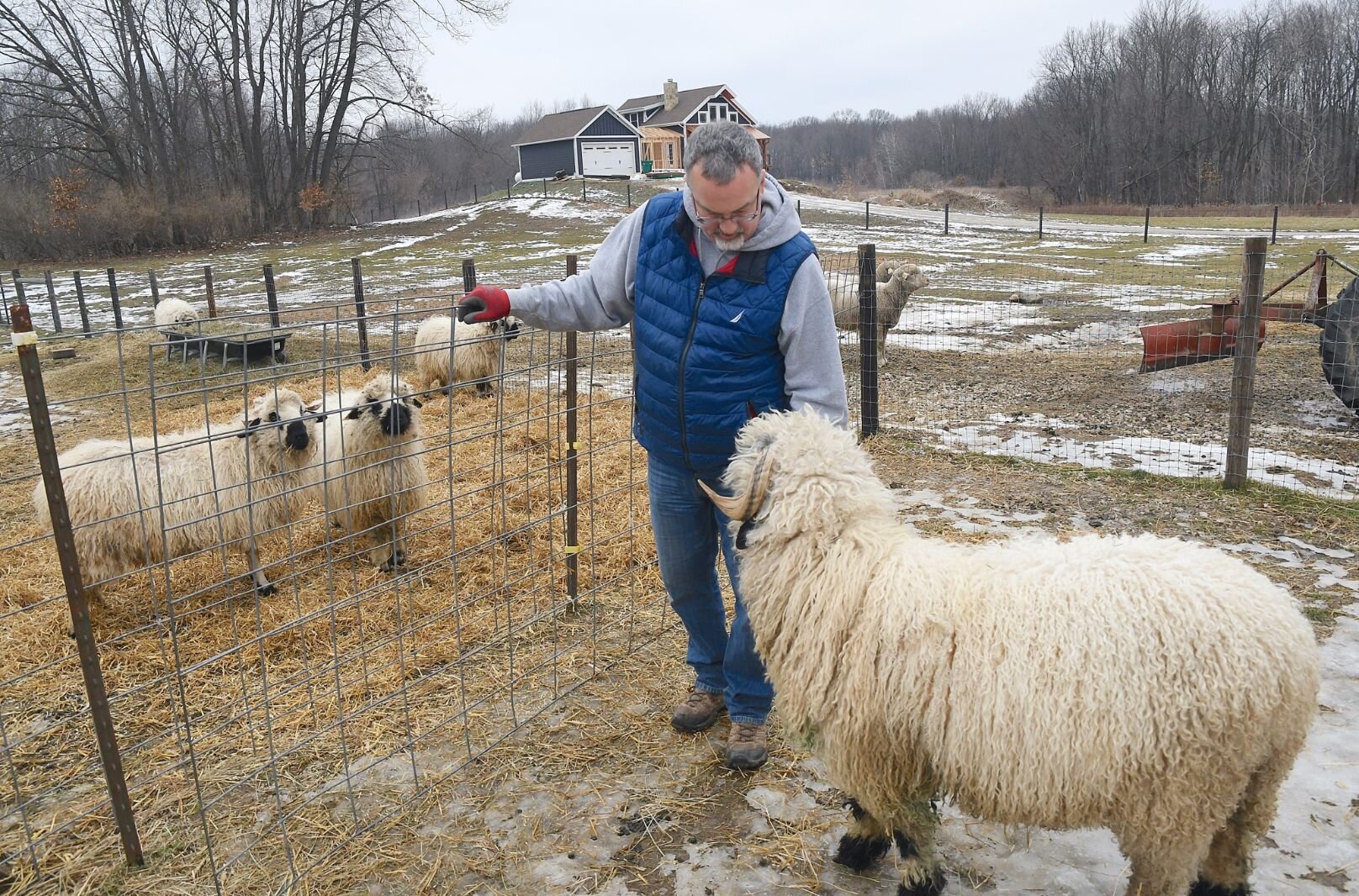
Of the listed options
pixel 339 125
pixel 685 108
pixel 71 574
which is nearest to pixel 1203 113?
pixel 685 108

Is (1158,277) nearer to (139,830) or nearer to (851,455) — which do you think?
(851,455)

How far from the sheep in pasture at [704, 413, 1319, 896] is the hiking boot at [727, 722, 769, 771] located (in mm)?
820

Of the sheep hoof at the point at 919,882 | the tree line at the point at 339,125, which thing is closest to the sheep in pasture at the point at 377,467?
the sheep hoof at the point at 919,882

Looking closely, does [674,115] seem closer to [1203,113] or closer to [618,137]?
[618,137]

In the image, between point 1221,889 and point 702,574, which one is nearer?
point 1221,889

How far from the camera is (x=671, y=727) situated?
4055mm

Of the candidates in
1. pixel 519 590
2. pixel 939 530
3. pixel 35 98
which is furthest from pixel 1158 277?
pixel 35 98

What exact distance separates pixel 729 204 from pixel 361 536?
5.01 metres

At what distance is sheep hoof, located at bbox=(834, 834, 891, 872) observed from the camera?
3.10 metres

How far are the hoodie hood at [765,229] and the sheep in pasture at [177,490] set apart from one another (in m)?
2.99

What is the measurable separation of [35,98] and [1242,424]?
4541 centimetres

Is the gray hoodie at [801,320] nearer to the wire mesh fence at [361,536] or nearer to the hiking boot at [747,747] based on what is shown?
the wire mesh fence at [361,536]

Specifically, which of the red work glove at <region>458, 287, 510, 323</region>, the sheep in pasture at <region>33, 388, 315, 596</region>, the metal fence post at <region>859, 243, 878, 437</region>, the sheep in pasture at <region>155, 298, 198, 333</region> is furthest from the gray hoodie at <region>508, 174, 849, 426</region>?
the sheep in pasture at <region>155, 298, 198, 333</region>

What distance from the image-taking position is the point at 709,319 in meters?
3.13
